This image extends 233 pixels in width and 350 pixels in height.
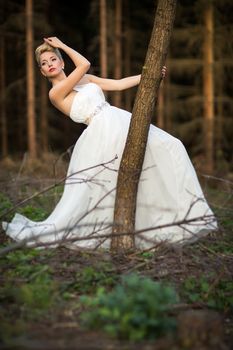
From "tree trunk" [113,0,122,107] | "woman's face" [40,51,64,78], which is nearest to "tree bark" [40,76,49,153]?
"tree trunk" [113,0,122,107]

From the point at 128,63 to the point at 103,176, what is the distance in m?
17.3

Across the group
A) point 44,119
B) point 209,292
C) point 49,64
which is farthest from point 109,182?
point 44,119

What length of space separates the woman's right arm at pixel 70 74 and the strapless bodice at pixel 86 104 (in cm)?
15

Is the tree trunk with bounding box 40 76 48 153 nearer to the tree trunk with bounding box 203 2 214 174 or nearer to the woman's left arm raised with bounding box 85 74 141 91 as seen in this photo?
the tree trunk with bounding box 203 2 214 174

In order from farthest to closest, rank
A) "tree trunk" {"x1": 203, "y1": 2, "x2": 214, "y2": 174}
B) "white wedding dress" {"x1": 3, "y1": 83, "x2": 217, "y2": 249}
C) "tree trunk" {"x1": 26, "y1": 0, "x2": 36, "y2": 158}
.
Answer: "tree trunk" {"x1": 26, "y1": 0, "x2": 36, "y2": 158}, "tree trunk" {"x1": 203, "y1": 2, "x2": 214, "y2": 174}, "white wedding dress" {"x1": 3, "y1": 83, "x2": 217, "y2": 249}

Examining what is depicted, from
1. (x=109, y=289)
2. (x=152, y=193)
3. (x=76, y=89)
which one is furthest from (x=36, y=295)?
(x=76, y=89)


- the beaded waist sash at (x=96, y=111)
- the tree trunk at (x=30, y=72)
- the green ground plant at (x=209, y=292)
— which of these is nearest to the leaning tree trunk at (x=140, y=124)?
the beaded waist sash at (x=96, y=111)

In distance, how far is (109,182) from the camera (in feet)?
19.3

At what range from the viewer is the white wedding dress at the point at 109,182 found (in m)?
5.74

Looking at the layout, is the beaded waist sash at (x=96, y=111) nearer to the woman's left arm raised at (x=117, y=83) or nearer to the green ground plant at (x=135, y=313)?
the woman's left arm raised at (x=117, y=83)

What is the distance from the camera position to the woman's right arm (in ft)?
18.9

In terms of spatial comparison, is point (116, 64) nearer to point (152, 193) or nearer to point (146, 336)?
point (152, 193)

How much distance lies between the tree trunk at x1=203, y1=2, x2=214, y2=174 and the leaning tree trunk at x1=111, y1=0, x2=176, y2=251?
415 inches

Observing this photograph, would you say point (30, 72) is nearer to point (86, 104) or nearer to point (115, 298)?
point (86, 104)
